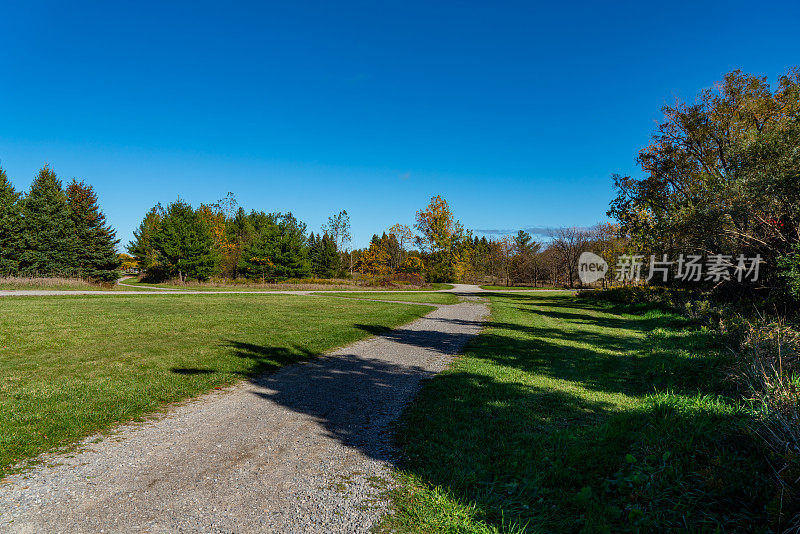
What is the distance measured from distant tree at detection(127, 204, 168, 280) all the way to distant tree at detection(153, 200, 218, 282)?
3694 mm

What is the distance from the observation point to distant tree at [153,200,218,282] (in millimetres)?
42562

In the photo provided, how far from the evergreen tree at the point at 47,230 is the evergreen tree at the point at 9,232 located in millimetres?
447

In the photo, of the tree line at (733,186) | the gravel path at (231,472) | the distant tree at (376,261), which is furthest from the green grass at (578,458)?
the distant tree at (376,261)

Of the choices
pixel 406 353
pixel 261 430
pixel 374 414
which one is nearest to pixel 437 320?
pixel 406 353

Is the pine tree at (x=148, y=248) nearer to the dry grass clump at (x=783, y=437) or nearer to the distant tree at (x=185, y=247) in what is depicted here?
the distant tree at (x=185, y=247)

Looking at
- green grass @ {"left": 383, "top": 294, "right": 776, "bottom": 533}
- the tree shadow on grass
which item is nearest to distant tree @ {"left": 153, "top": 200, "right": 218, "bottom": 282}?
the tree shadow on grass

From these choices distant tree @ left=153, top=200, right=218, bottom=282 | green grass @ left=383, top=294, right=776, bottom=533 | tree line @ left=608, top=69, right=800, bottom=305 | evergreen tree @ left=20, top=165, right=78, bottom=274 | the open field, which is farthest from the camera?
distant tree @ left=153, top=200, right=218, bottom=282

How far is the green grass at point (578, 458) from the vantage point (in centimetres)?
301

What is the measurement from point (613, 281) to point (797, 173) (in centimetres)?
4100

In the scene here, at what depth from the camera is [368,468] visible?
4035mm

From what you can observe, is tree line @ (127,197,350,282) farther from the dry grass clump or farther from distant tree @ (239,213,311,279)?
the dry grass clump

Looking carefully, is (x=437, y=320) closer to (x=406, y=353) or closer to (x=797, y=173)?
(x=406, y=353)

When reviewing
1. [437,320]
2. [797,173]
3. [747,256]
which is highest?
[797,173]

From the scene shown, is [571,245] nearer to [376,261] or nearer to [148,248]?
[376,261]
